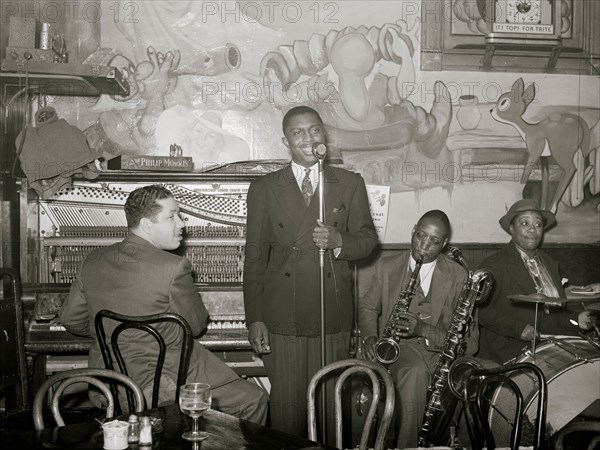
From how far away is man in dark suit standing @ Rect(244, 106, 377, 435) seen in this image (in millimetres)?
3699

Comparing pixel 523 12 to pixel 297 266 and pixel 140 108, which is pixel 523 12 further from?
pixel 140 108

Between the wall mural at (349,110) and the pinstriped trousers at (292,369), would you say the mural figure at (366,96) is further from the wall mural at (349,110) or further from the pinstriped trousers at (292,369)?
the pinstriped trousers at (292,369)

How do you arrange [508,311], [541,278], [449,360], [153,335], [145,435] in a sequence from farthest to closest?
[541,278]
[508,311]
[449,360]
[153,335]
[145,435]

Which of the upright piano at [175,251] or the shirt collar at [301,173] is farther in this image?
the upright piano at [175,251]

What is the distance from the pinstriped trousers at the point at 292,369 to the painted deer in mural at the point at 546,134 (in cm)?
212

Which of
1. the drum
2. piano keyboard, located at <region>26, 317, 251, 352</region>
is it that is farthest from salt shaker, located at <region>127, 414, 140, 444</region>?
the drum

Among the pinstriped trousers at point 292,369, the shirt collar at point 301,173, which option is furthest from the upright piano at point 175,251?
the shirt collar at point 301,173

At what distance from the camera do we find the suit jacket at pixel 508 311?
4.26m

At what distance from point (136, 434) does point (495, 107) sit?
144 inches

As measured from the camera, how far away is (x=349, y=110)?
4.91m

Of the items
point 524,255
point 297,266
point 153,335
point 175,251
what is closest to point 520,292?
point 524,255

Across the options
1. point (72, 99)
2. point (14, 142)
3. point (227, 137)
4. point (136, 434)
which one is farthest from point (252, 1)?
point (136, 434)

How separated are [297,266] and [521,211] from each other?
5.38ft

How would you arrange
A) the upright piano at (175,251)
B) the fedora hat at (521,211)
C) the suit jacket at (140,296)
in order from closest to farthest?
1. the suit jacket at (140,296)
2. the upright piano at (175,251)
3. the fedora hat at (521,211)
